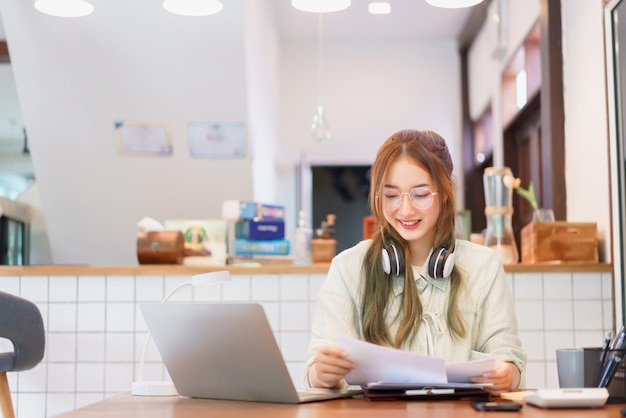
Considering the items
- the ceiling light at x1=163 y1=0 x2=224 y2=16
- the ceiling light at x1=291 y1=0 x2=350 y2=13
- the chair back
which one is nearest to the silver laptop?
the chair back

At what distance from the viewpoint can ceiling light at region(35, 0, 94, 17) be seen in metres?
3.36

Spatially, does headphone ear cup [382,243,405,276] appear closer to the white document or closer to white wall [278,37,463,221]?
the white document

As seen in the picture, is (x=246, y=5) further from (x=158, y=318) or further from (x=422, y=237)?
(x=158, y=318)

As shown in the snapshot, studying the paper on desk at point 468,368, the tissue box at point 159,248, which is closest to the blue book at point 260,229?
the tissue box at point 159,248

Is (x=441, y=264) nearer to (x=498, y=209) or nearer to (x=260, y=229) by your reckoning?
(x=498, y=209)

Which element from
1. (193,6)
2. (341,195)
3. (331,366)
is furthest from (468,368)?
(341,195)

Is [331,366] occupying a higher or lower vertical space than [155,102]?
lower

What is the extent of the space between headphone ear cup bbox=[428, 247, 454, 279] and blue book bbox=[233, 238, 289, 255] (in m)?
1.98

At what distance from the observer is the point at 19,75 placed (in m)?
5.19

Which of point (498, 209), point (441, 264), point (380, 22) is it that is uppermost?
point (380, 22)

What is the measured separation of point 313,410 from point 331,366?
8.9 inches

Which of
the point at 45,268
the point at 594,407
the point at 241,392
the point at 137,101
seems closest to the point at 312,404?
the point at 241,392

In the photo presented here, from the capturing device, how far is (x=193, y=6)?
3.30 meters

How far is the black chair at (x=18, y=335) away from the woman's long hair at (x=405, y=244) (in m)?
1.33
